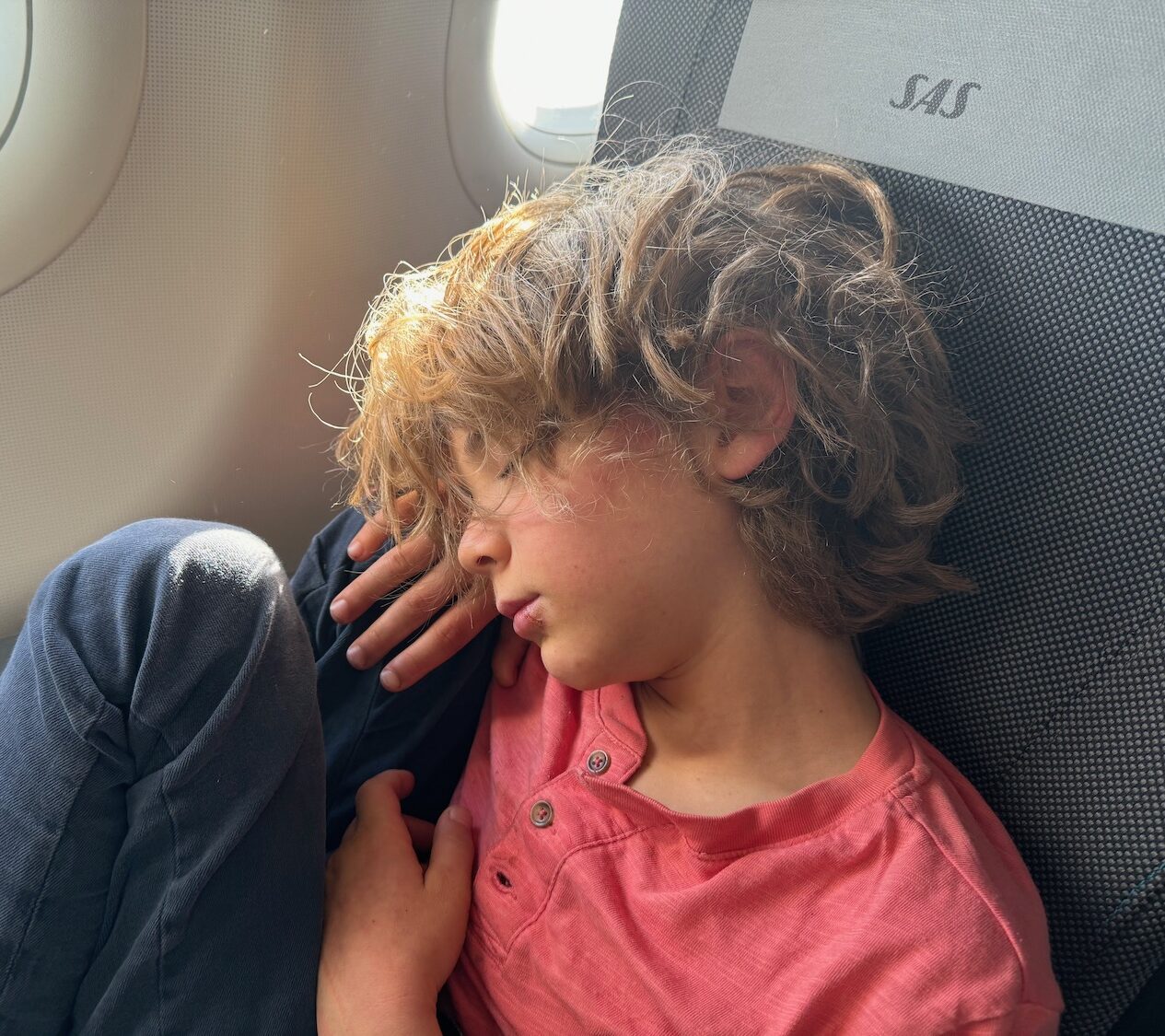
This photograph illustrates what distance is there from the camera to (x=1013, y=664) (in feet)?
2.19

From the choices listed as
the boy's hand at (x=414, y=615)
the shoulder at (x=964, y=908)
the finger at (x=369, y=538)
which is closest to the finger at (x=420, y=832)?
the boy's hand at (x=414, y=615)

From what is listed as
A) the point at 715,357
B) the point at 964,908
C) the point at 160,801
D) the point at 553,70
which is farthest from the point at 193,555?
the point at 553,70

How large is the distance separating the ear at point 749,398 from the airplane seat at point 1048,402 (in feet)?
0.45

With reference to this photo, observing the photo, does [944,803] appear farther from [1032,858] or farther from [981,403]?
[981,403]

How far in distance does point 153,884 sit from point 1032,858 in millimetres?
597

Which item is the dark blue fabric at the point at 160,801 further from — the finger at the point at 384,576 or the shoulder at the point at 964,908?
the shoulder at the point at 964,908

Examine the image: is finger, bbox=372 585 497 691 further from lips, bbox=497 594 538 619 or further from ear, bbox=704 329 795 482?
ear, bbox=704 329 795 482

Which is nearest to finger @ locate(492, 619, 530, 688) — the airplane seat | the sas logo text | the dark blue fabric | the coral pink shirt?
the coral pink shirt

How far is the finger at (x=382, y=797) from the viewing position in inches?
30.4

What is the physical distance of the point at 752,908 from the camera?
Answer: 24.8 inches

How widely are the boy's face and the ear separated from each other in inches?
1.4

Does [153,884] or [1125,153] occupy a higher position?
[1125,153]

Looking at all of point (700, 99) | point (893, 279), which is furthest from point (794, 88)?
point (893, 279)

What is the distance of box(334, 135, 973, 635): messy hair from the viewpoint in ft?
2.06
